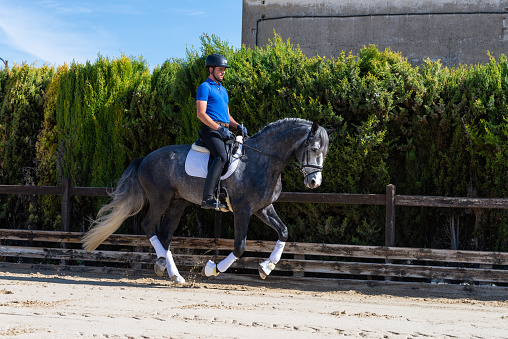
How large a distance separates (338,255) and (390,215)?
970 millimetres

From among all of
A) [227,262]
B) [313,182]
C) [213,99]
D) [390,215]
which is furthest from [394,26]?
[227,262]

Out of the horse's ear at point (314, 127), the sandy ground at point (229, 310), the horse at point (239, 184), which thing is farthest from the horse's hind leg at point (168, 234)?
the horse's ear at point (314, 127)

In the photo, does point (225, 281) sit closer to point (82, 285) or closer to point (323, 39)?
point (82, 285)

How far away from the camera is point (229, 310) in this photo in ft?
19.3

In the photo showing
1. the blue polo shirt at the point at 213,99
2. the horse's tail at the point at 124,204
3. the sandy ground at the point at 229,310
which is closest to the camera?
the sandy ground at the point at 229,310

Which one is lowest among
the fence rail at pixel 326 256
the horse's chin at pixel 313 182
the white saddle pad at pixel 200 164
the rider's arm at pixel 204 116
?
the fence rail at pixel 326 256

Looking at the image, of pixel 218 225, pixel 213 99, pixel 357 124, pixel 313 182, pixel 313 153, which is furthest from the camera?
pixel 218 225

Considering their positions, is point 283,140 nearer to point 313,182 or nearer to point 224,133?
point 224,133

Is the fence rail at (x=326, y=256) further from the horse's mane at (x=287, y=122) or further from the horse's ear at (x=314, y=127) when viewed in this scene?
the horse's ear at (x=314, y=127)

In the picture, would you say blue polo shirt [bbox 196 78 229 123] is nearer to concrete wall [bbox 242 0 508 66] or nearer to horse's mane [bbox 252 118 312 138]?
horse's mane [bbox 252 118 312 138]

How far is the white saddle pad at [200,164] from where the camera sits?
24.1ft

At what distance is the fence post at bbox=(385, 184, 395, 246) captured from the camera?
7969mm

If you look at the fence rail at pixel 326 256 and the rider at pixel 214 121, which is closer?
the rider at pixel 214 121

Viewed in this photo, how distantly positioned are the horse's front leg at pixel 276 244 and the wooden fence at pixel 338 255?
2.69 feet
